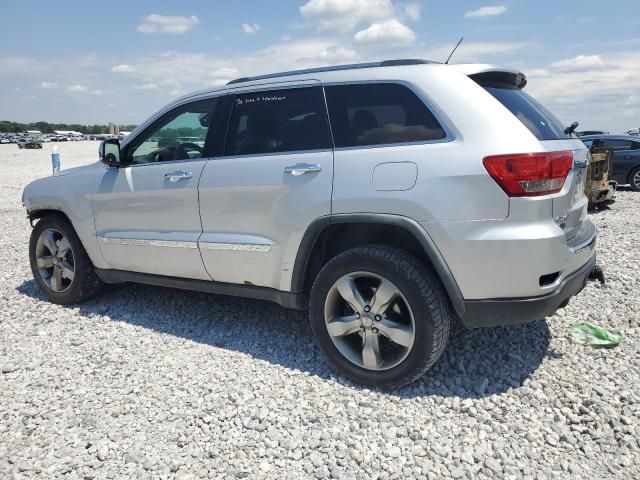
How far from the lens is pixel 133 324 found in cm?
424

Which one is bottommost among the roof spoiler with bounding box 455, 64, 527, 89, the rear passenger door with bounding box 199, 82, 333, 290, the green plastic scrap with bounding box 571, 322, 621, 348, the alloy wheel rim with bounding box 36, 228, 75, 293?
the green plastic scrap with bounding box 571, 322, 621, 348

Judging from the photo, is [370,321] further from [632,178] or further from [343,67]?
[632,178]

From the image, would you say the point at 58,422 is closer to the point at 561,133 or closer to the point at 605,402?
the point at 605,402

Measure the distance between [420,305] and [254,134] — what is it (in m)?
1.66

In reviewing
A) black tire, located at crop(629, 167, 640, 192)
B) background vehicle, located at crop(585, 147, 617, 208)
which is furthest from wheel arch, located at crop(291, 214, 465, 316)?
black tire, located at crop(629, 167, 640, 192)

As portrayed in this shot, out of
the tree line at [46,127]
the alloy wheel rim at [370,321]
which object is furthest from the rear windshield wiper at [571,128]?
the tree line at [46,127]

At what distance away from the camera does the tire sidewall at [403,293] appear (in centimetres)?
283

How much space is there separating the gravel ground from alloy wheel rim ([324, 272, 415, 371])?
221 mm

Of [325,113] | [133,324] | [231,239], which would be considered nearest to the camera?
[325,113]

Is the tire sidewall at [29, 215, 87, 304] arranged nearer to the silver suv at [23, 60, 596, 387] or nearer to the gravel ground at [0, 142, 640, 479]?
the gravel ground at [0, 142, 640, 479]

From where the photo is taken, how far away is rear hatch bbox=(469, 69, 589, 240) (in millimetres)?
2760

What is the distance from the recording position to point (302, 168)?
315 cm

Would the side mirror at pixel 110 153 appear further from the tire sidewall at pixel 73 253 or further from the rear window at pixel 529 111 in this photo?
the rear window at pixel 529 111

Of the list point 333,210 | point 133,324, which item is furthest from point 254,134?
point 133,324
